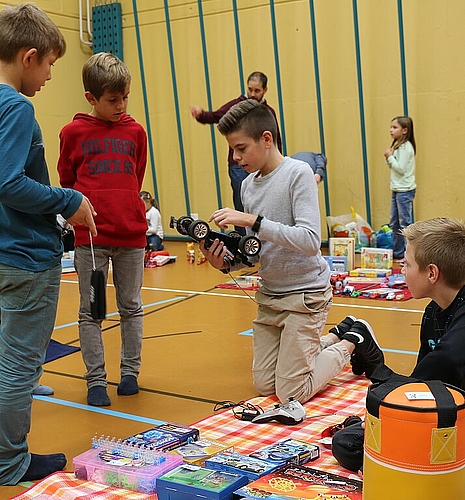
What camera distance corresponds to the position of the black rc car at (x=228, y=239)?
2.80 meters

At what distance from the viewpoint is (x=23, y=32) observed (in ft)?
6.97

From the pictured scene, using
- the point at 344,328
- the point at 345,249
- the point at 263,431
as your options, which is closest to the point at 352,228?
the point at 345,249

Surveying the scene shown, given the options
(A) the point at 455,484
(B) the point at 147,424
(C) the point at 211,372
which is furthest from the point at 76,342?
(A) the point at 455,484

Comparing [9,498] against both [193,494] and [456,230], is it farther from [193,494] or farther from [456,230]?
[456,230]

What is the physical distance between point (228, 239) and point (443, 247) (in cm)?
105

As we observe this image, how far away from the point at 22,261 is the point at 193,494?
0.84 m

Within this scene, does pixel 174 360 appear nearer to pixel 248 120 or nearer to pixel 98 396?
pixel 98 396

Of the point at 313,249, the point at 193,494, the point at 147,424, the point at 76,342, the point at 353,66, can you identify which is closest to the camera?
the point at 193,494

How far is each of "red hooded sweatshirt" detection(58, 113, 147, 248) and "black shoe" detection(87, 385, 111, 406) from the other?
0.59 m

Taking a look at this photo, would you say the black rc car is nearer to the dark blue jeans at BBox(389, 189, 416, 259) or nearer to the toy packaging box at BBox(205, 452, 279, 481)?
the toy packaging box at BBox(205, 452, 279, 481)

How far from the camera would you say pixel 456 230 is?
2.16 meters

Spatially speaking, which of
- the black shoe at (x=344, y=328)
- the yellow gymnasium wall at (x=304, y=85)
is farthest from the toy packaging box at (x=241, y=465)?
the yellow gymnasium wall at (x=304, y=85)

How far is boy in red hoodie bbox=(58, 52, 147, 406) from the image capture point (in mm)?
2939

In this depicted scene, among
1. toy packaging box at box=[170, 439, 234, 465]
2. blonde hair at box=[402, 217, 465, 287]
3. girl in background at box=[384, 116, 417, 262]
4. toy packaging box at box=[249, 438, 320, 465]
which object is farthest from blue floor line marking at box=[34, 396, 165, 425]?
girl in background at box=[384, 116, 417, 262]
